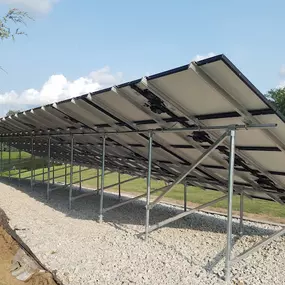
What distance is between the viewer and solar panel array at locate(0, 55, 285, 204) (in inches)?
231

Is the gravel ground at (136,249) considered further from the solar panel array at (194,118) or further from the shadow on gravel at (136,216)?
the solar panel array at (194,118)

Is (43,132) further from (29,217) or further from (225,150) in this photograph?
(225,150)

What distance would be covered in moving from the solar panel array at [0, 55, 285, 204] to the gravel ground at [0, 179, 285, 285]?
1.55m

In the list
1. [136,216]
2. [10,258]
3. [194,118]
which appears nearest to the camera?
[194,118]

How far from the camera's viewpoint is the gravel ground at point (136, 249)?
22.3 ft

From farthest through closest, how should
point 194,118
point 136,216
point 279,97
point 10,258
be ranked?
point 279,97 < point 136,216 < point 10,258 < point 194,118

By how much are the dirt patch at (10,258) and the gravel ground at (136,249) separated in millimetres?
195

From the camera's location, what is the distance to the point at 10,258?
8.27 meters

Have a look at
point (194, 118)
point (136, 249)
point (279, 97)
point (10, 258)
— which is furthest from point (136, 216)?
point (279, 97)

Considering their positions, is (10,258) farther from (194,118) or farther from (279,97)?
(279,97)

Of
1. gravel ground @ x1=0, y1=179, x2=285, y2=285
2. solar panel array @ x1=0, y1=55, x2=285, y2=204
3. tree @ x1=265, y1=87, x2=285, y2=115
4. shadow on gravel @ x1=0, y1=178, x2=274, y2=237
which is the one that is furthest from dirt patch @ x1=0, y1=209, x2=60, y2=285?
tree @ x1=265, y1=87, x2=285, y2=115

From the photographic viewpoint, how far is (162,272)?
684 cm

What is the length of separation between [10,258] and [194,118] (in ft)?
15.9

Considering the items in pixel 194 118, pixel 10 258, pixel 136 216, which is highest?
pixel 194 118
